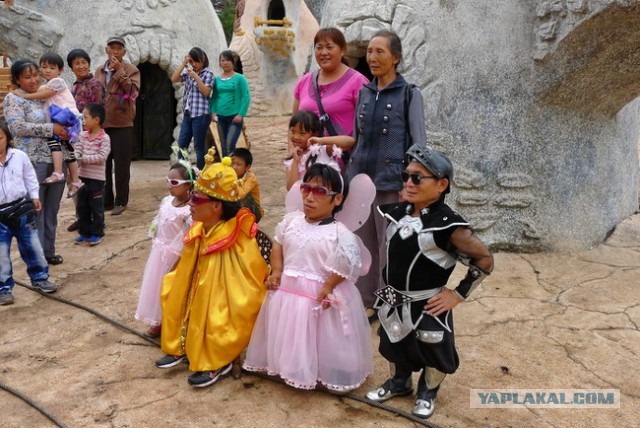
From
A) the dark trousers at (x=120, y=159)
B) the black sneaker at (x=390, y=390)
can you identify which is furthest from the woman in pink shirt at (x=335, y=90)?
the dark trousers at (x=120, y=159)

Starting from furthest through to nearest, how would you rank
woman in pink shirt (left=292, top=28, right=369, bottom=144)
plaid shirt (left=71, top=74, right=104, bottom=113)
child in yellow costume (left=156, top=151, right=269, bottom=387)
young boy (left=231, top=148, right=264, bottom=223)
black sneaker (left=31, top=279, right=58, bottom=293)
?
plaid shirt (left=71, top=74, right=104, bottom=113), black sneaker (left=31, top=279, right=58, bottom=293), young boy (left=231, top=148, right=264, bottom=223), woman in pink shirt (left=292, top=28, right=369, bottom=144), child in yellow costume (left=156, top=151, right=269, bottom=387)

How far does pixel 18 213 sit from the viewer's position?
13.1ft

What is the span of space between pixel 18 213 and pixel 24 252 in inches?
13.7

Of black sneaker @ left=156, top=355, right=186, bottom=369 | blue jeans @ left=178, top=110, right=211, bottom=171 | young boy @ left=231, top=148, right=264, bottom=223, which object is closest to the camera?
black sneaker @ left=156, top=355, right=186, bottom=369

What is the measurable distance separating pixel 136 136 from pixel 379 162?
6590 mm

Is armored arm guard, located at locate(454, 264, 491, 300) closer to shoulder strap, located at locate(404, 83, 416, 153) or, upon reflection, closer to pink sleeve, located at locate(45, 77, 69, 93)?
shoulder strap, located at locate(404, 83, 416, 153)

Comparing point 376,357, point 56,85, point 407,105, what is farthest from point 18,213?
point 407,105

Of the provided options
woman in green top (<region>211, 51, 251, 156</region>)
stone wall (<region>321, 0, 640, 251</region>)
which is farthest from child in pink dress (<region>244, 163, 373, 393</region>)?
woman in green top (<region>211, 51, 251, 156</region>)

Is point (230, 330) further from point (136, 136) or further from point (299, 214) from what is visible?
point (136, 136)

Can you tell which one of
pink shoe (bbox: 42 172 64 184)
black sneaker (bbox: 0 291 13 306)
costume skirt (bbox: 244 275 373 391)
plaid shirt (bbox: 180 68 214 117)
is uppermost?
plaid shirt (bbox: 180 68 214 117)

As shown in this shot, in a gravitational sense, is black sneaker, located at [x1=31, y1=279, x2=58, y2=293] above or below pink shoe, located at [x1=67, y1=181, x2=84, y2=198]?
below

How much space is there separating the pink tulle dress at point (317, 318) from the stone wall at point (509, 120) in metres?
2.39

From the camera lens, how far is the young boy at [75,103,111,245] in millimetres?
5145

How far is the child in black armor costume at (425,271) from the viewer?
250 cm
